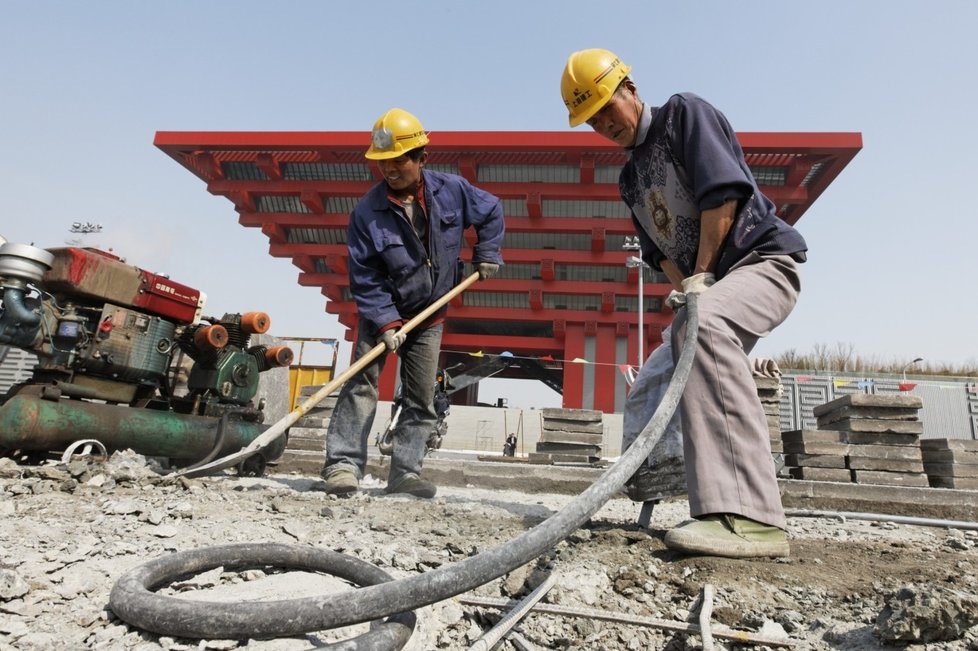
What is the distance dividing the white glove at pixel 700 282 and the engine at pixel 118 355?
10.4 feet

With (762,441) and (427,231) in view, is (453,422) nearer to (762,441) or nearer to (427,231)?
(427,231)

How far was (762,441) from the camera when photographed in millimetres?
1738

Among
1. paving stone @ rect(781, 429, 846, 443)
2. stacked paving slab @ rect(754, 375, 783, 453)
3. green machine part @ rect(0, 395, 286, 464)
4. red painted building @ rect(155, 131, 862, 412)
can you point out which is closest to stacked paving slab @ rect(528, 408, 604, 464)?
stacked paving slab @ rect(754, 375, 783, 453)

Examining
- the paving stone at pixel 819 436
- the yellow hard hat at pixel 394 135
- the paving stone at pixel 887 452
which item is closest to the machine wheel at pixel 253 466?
the yellow hard hat at pixel 394 135

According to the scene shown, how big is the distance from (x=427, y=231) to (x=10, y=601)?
2537 mm

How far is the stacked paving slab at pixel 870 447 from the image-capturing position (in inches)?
181

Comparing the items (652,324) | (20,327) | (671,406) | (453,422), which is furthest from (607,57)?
(652,324)

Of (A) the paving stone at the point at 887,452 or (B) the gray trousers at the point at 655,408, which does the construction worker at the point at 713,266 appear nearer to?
(B) the gray trousers at the point at 655,408

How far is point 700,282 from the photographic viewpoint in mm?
2021

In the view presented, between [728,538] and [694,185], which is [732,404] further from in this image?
[694,185]

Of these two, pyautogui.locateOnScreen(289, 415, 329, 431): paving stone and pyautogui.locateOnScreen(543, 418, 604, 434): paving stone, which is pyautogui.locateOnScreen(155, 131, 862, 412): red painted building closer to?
pyautogui.locateOnScreen(543, 418, 604, 434): paving stone

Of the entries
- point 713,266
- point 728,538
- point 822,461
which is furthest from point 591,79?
point 822,461

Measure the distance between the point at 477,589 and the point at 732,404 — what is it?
945 millimetres

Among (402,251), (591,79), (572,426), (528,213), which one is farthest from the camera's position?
(528,213)
